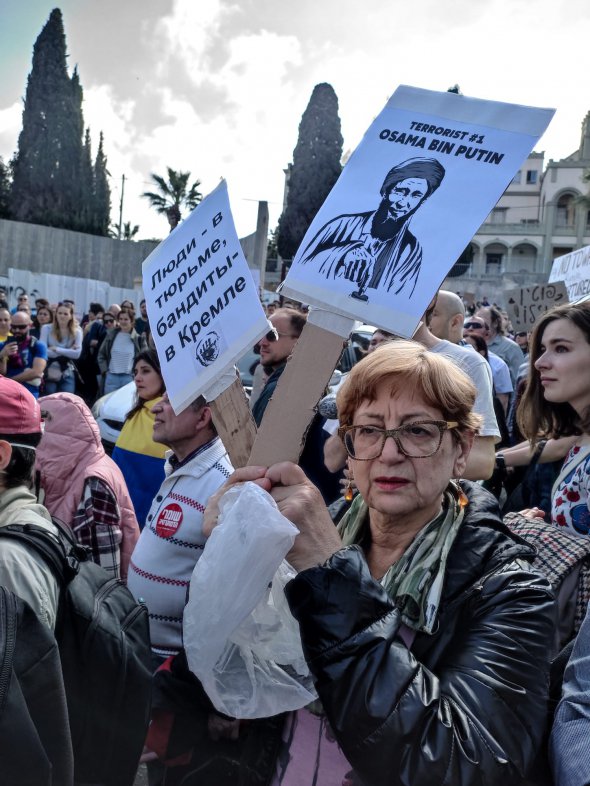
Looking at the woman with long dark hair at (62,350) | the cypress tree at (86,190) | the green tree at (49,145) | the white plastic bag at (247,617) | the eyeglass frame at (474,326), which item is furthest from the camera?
the cypress tree at (86,190)

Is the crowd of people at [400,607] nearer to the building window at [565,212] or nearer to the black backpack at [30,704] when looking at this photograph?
the black backpack at [30,704]

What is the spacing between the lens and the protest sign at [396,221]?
4.57ft

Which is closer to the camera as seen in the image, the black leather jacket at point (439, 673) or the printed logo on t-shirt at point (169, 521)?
the black leather jacket at point (439, 673)

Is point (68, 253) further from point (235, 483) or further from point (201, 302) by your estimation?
point (235, 483)

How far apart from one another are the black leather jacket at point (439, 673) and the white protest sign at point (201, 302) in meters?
0.56

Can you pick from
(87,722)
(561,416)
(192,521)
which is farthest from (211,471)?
(561,416)

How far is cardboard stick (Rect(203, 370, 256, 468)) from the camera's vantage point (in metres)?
1.52

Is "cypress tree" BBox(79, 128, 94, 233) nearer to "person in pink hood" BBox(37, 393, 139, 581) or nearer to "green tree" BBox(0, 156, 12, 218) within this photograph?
"green tree" BBox(0, 156, 12, 218)

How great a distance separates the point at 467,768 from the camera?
112 cm

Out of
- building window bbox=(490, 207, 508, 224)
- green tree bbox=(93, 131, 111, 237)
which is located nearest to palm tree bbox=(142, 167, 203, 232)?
green tree bbox=(93, 131, 111, 237)

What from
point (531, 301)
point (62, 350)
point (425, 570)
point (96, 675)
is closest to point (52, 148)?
point (62, 350)

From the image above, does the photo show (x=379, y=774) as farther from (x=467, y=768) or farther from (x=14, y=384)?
(x=14, y=384)

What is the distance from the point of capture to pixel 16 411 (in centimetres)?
202

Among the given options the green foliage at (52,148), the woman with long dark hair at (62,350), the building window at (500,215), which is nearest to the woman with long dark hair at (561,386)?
the woman with long dark hair at (62,350)
